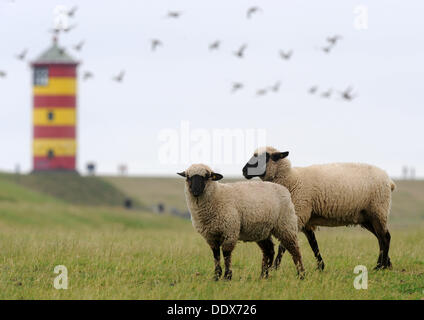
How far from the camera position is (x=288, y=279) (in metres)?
12.8

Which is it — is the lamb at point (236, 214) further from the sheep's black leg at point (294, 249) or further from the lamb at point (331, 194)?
the lamb at point (331, 194)

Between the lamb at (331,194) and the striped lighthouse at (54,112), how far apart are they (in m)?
53.8

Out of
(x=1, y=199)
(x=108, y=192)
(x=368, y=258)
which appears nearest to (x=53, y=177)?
(x=108, y=192)

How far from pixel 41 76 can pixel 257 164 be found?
56.2m

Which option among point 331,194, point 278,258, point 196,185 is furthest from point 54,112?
point 196,185

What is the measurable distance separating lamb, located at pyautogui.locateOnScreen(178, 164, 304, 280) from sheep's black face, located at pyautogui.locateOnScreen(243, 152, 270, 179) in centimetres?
124

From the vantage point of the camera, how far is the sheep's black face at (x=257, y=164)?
47.9 feet

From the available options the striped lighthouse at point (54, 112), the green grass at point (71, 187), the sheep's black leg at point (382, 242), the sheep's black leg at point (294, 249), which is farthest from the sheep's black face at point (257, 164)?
the striped lighthouse at point (54, 112)

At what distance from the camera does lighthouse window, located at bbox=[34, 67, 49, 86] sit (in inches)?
2670

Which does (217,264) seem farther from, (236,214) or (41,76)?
(41,76)

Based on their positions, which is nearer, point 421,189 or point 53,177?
point 53,177

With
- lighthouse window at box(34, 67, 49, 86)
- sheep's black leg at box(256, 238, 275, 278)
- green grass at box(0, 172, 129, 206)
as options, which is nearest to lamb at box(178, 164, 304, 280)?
sheep's black leg at box(256, 238, 275, 278)
